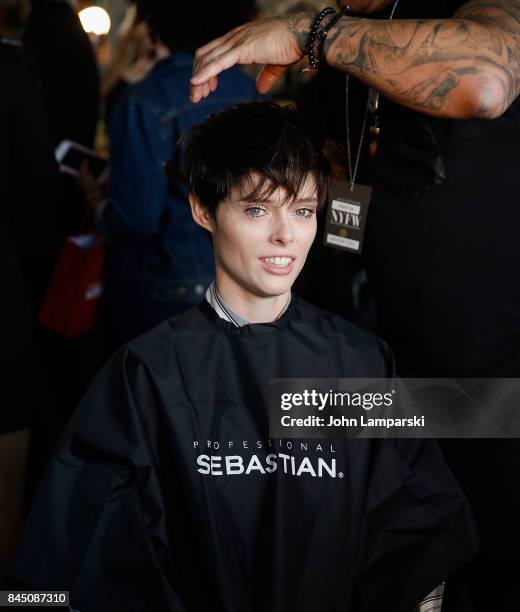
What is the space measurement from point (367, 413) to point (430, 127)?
22.7 inches

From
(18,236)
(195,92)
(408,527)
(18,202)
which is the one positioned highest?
(195,92)

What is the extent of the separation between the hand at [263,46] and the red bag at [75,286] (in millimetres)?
1109

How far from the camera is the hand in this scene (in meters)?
1.21

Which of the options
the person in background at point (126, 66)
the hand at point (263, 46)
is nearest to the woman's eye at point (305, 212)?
the hand at point (263, 46)

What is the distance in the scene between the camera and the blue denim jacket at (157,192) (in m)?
1.98

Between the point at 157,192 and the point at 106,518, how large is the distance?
3.26ft

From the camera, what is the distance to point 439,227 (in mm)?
1354

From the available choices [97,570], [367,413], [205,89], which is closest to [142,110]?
[205,89]

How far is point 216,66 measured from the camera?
1208 mm

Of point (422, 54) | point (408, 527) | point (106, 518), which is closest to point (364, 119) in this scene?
point (422, 54)

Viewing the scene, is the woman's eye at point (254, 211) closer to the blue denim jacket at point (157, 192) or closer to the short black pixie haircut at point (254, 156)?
the short black pixie haircut at point (254, 156)

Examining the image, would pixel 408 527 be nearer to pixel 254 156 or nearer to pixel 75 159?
pixel 254 156

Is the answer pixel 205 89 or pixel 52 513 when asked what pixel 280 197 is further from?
pixel 52 513

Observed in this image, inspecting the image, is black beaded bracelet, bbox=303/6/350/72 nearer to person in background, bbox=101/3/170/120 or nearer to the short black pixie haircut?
the short black pixie haircut
